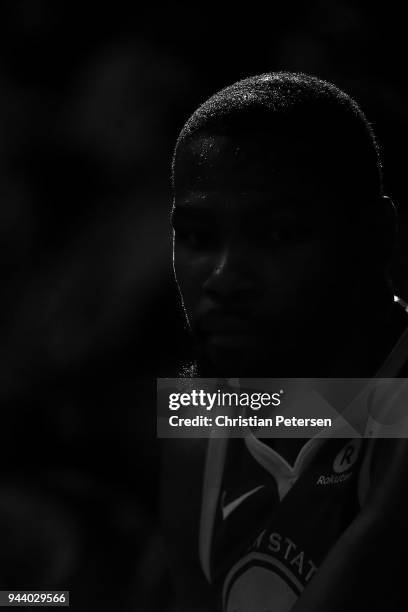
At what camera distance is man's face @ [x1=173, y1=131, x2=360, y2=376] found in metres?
0.62

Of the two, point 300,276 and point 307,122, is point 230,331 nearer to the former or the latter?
point 300,276

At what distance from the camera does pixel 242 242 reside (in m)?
0.63

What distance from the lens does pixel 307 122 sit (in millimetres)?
634

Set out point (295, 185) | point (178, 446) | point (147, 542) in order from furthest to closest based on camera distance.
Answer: point (147, 542)
point (178, 446)
point (295, 185)

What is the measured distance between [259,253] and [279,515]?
0.73ft

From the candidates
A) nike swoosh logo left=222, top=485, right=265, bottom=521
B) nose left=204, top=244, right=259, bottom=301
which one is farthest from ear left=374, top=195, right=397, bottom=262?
nike swoosh logo left=222, top=485, right=265, bottom=521

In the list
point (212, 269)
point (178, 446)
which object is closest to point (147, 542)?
point (178, 446)

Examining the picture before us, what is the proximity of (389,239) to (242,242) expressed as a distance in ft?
0.47

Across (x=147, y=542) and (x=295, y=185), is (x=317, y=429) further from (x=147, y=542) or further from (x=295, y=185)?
(x=147, y=542)

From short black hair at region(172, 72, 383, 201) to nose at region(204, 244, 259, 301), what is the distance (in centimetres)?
9

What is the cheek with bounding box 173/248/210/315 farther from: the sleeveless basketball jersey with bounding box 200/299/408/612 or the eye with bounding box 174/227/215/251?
the sleeveless basketball jersey with bounding box 200/299/408/612

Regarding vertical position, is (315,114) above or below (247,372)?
above

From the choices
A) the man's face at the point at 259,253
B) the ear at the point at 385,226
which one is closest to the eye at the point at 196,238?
the man's face at the point at 259,253

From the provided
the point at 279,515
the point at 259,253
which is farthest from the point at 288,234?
the point at 279,515
